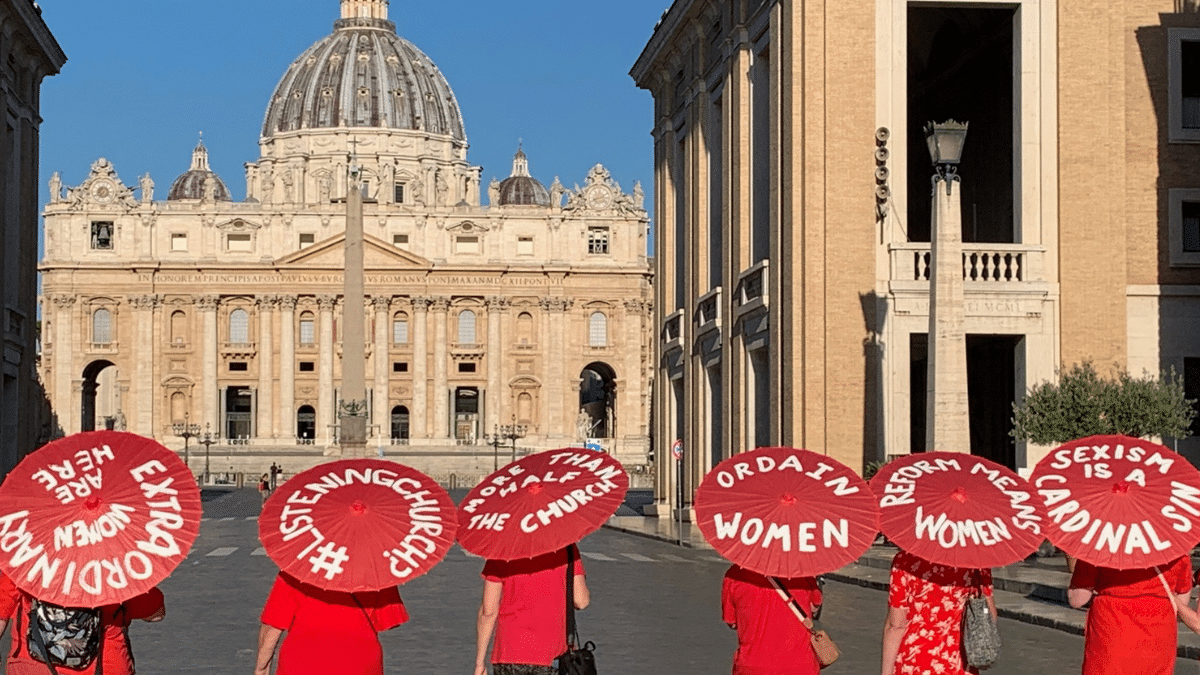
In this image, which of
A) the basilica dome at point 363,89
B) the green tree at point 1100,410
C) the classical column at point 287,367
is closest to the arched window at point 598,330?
the classical column at point 287,367

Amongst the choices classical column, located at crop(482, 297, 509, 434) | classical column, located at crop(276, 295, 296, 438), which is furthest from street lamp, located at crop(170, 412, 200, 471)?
classical column, located at crop(482, 297, 509, 434)

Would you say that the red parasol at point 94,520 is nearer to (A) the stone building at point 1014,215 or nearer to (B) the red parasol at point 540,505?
(B) the red parasol at point 540,505

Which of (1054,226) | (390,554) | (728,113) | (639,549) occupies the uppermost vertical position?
(728,113)

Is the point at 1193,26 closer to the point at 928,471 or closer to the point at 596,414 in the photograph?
the point at 928,471

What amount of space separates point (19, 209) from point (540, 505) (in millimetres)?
38816

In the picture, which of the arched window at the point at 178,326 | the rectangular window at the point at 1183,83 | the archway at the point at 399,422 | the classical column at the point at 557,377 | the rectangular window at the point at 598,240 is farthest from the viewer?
the rectangular window at the point at 598,240

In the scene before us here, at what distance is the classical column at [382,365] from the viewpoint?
4793 inches

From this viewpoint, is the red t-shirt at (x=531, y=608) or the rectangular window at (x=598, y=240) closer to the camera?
the red t-shirt at (x=531, y=608)

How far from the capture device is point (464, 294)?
12312 centimetres

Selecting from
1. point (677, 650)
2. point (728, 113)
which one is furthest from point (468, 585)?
point (728, 113)

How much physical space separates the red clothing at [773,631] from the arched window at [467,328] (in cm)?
11581

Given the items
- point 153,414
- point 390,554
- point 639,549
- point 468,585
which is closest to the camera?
point 390,554

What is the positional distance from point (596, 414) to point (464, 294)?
80.6ft

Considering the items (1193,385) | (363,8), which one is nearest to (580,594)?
(1193,385)
